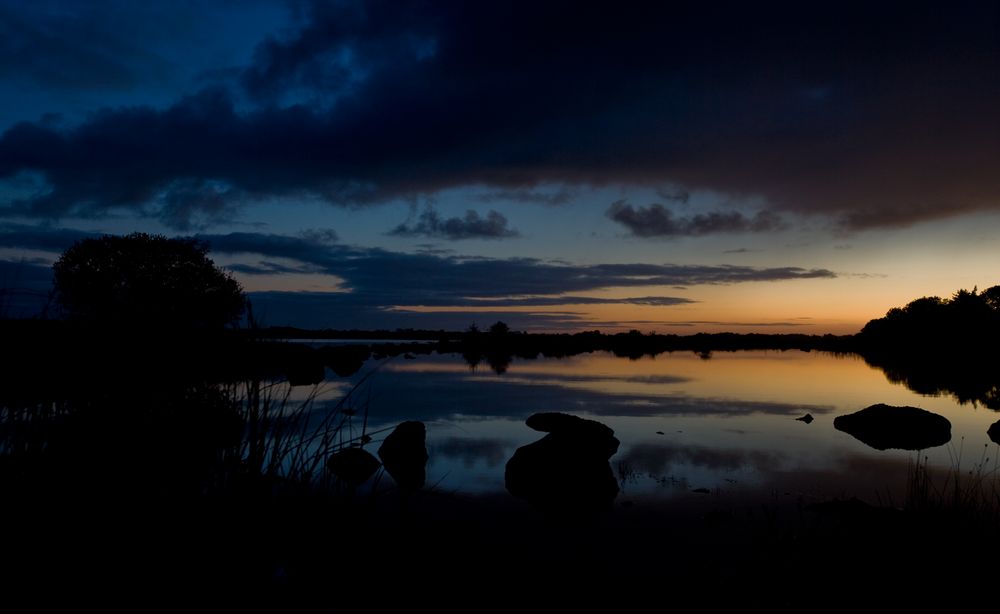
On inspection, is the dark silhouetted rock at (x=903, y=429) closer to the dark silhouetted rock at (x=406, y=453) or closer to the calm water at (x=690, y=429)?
the calm water at (x=690, y=429)

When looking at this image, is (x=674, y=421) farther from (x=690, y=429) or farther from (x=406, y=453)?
(x=406, y=453)

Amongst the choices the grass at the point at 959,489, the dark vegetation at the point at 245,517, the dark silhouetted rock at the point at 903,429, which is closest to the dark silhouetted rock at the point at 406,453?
the dark vegetation at the point at 245,517

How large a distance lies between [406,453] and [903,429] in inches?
767

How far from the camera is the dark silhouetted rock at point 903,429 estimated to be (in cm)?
2100

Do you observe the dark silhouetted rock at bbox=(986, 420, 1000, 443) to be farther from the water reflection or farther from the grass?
the grass

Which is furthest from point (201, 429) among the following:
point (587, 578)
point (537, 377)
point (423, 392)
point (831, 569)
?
point (537, 377)

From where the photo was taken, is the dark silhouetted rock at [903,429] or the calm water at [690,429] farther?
the dark silhouetted rock at [903,429]

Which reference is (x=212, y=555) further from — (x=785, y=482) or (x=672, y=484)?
(x=785, y=482)

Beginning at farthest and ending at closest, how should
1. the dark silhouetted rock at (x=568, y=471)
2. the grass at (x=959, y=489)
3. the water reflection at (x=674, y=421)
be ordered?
the water reflection at (x=674, y=421) → the dark silhouetted rock at (x=568, y=471) → the grass at (x=959, y=489)

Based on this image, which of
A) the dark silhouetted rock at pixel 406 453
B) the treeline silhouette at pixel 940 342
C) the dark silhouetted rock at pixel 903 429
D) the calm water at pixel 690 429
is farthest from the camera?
the treeline silhouette at pixel 940 342

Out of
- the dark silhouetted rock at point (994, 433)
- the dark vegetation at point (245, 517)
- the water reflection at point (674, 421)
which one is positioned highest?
the dark vegetation at point (245, 517)

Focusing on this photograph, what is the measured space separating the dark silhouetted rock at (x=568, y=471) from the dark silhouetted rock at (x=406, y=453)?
2955mm

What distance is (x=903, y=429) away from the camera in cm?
2145

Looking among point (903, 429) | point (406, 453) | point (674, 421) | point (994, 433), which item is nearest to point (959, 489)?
point (903, 429)
